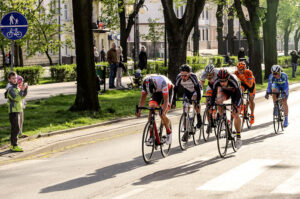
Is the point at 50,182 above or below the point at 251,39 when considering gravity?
below

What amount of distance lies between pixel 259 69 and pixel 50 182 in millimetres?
24316

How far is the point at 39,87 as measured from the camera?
30.5m

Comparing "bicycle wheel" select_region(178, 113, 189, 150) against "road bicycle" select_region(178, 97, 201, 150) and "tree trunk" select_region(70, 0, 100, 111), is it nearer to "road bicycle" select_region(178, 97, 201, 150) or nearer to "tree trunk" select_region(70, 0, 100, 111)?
"road bicycle" select_region(178, 97, 201, 150)

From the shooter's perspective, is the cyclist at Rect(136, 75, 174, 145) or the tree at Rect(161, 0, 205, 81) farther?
the tree at Rect(161, 0, 205, 81)

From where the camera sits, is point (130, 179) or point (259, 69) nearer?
point (130, 179)

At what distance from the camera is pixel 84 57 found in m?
18.9

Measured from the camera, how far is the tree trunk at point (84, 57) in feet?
62.1

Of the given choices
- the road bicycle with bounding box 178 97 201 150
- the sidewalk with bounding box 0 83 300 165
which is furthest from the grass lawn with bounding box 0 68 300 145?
the road bicycle with bounding box 178 97 201 150

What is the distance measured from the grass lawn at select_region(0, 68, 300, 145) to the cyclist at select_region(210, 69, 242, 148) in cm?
465

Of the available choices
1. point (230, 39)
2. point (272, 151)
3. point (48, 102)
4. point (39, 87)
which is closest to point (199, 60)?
point (230, 39)

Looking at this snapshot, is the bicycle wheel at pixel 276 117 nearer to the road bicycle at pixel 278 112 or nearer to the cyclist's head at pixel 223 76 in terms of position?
the road bicycle at pixel 278 112

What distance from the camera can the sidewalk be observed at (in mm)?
12973

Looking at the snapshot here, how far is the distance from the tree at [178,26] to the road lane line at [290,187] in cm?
1435

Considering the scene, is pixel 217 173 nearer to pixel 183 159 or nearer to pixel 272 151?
pixel 183 159
